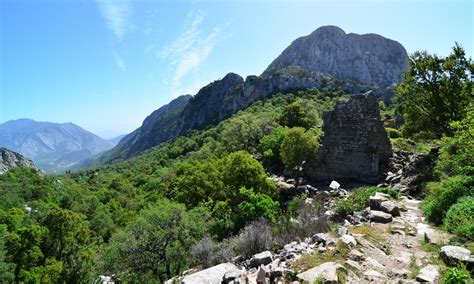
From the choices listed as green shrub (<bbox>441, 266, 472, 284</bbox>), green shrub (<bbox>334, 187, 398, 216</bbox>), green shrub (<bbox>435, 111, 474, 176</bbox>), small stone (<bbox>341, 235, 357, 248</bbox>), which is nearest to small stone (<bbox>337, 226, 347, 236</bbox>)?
small stone (<bbox>341, 235, 357, 248</bbox>)

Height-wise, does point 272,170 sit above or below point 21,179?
below

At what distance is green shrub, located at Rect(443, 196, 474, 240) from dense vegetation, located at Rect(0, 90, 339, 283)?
4237mm

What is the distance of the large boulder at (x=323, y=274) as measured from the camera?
577 cm

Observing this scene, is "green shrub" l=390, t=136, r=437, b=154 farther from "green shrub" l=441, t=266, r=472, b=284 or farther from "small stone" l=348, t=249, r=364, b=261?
"green shrub" l=441, t=266, r=472, b=284

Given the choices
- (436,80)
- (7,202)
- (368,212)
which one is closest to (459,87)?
(436,80)

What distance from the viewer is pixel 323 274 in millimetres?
5977

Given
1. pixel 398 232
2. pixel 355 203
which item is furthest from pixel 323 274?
pixel 355 203

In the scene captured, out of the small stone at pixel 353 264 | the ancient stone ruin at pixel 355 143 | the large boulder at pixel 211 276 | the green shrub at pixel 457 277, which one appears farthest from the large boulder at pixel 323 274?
the ancient stone ruin at pixel 355 143

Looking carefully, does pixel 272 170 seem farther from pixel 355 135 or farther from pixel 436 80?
pixel 436 80

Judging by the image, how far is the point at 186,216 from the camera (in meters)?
17.1

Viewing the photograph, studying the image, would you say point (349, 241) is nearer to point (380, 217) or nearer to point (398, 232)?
point (398, 232)

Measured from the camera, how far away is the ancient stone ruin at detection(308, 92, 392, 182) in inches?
742

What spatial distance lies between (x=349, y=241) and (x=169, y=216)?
38.3 feet

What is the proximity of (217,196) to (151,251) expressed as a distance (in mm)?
8107
